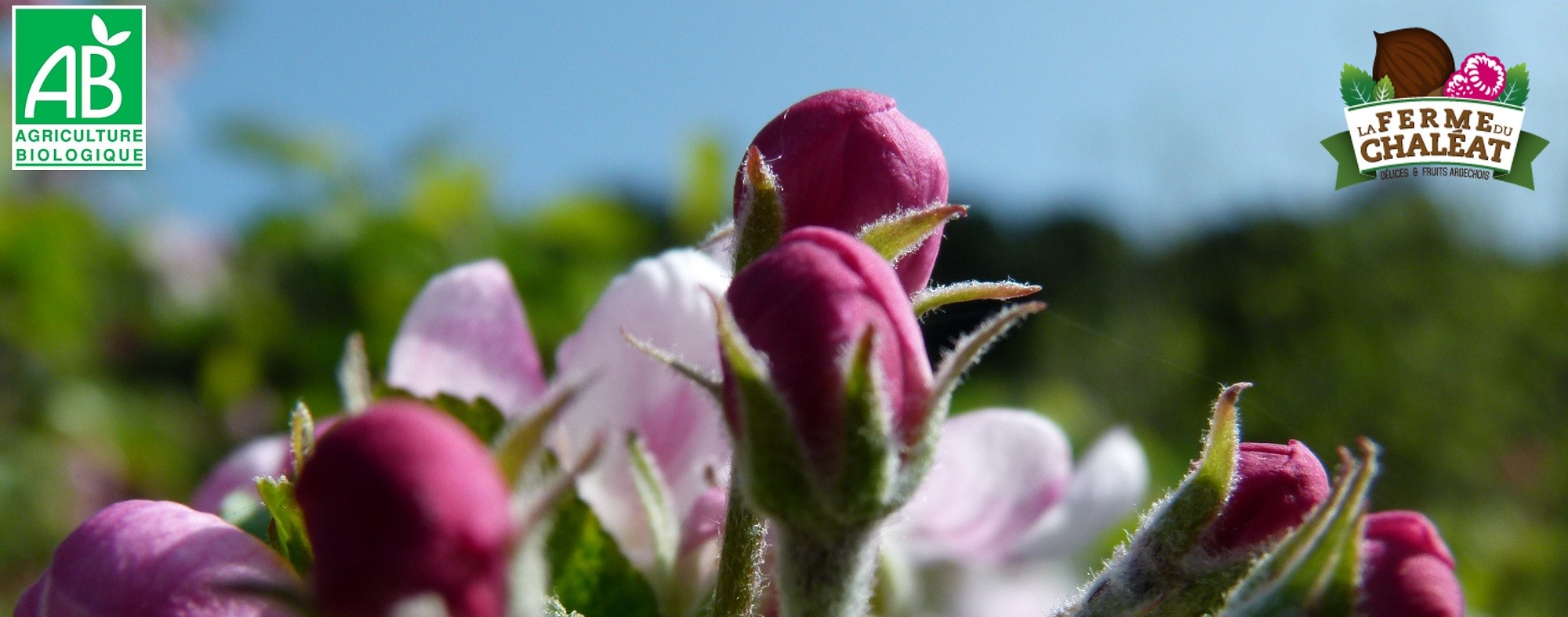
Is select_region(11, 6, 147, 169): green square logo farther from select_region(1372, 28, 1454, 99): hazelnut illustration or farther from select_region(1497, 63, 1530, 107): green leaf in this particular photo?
select_region(1497, 63, 1530, 107): green leaf

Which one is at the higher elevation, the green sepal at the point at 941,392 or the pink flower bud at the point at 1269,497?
the green sepal at the point at 941,392

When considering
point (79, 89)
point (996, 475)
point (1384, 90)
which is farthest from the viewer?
point (1384, 90)

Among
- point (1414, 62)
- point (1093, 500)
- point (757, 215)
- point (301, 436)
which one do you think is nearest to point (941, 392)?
point (757, 215)

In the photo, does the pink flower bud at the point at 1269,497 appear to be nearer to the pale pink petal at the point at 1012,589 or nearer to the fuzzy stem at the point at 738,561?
the fuzzy stem at the point at 738,561

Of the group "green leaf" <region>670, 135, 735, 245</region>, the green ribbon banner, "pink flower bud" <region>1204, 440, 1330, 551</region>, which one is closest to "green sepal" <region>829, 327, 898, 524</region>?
"pink flower bud" <region>1204, 440, 1330, 551</region>

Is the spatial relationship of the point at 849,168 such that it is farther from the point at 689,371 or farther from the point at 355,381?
the point at 355,381

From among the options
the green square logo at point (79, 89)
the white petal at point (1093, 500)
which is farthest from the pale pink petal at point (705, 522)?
the green square logo at point (79, 89)
